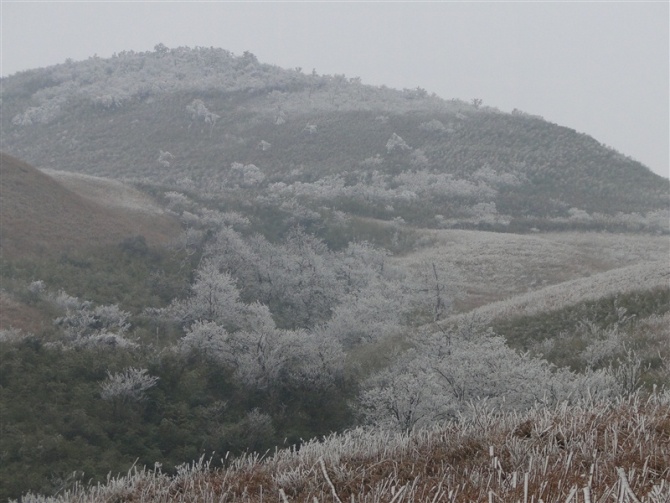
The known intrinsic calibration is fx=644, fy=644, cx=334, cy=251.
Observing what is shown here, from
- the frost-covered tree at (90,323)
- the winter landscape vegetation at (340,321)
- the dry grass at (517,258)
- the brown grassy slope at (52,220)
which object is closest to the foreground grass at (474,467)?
the winter landscape vegetation at (340,321)

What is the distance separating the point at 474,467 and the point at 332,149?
74513mm

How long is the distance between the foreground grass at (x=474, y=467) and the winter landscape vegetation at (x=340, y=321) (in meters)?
0.03

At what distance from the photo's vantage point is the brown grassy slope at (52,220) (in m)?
31.3

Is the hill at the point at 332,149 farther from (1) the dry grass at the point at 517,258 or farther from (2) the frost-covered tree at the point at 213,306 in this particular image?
(2) the frost-covered tree at the point at 213,306

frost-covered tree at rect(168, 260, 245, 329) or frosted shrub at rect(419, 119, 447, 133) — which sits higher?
frosted shrub at rect(419, 119, 447, 133)

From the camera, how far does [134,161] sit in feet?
251

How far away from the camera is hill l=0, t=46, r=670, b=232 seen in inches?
2391

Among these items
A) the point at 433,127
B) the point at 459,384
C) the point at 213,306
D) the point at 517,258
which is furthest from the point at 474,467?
the point at 433,127

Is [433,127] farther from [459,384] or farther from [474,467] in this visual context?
[474,467]

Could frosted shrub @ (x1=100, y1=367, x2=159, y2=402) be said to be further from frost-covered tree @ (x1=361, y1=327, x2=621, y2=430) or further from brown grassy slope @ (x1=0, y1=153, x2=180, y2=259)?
brown grassy slope @ (x1=0, y1=153, x2=180, y2=259)

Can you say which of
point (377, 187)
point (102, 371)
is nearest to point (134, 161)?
point (377, 187)

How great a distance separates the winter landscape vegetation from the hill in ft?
1.60

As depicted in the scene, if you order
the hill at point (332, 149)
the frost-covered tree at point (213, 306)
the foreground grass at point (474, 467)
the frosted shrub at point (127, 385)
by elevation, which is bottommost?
the frosted shrub at point (127, 385)

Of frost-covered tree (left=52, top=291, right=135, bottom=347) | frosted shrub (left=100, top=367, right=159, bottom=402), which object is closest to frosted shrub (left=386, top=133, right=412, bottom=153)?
frost-covered tree (left=52, top=291, right=135, bottom=347)
